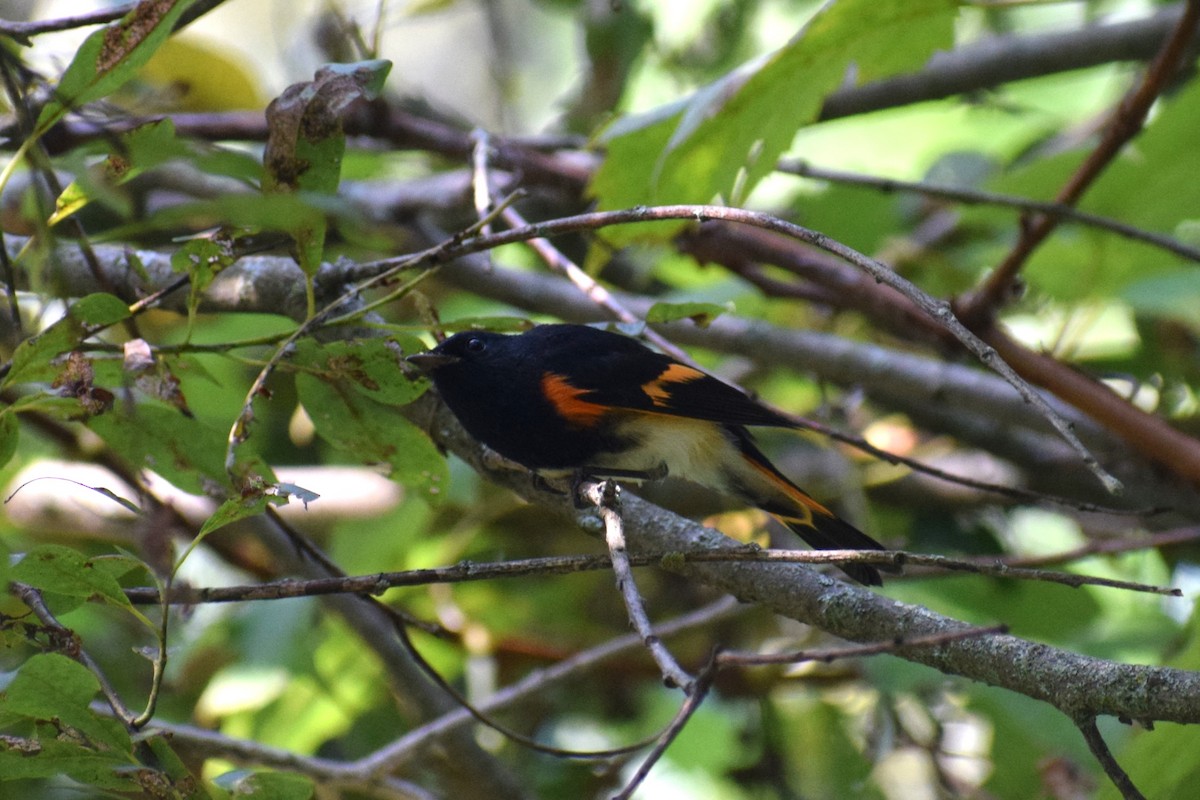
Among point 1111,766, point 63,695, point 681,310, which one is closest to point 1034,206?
point 681,310

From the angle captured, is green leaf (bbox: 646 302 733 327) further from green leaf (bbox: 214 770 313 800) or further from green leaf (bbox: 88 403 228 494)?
green leaf (bbox: 214 770 313 800)

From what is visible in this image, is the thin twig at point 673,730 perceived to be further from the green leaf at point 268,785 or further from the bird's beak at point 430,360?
the bird's beak at point 430,360

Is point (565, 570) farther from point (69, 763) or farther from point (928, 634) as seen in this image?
point (69, 763)

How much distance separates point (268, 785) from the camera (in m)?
1.49

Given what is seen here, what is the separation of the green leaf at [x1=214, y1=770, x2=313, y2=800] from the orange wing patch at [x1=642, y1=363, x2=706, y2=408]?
1.48 metres

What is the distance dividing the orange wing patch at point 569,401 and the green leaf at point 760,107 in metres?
0.44

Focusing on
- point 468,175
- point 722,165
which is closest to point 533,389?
point 722,165

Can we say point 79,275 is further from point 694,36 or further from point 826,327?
point 694,36

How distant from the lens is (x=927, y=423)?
3605mm

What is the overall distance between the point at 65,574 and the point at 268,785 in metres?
0.39

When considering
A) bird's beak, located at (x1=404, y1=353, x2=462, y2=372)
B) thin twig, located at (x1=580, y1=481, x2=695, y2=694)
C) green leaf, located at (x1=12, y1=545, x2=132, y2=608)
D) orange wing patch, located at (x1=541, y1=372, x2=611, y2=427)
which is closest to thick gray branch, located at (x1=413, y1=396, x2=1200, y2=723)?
thin twig, located at (x1=580, y1=481, x2=695, y2=694)

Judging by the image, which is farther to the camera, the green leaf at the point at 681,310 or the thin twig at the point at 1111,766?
the green leaf at the point at 681,310

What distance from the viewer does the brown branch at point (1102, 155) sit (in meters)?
2.30

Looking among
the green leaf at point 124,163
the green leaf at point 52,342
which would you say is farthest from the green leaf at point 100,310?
the green leaf at point 124,163
